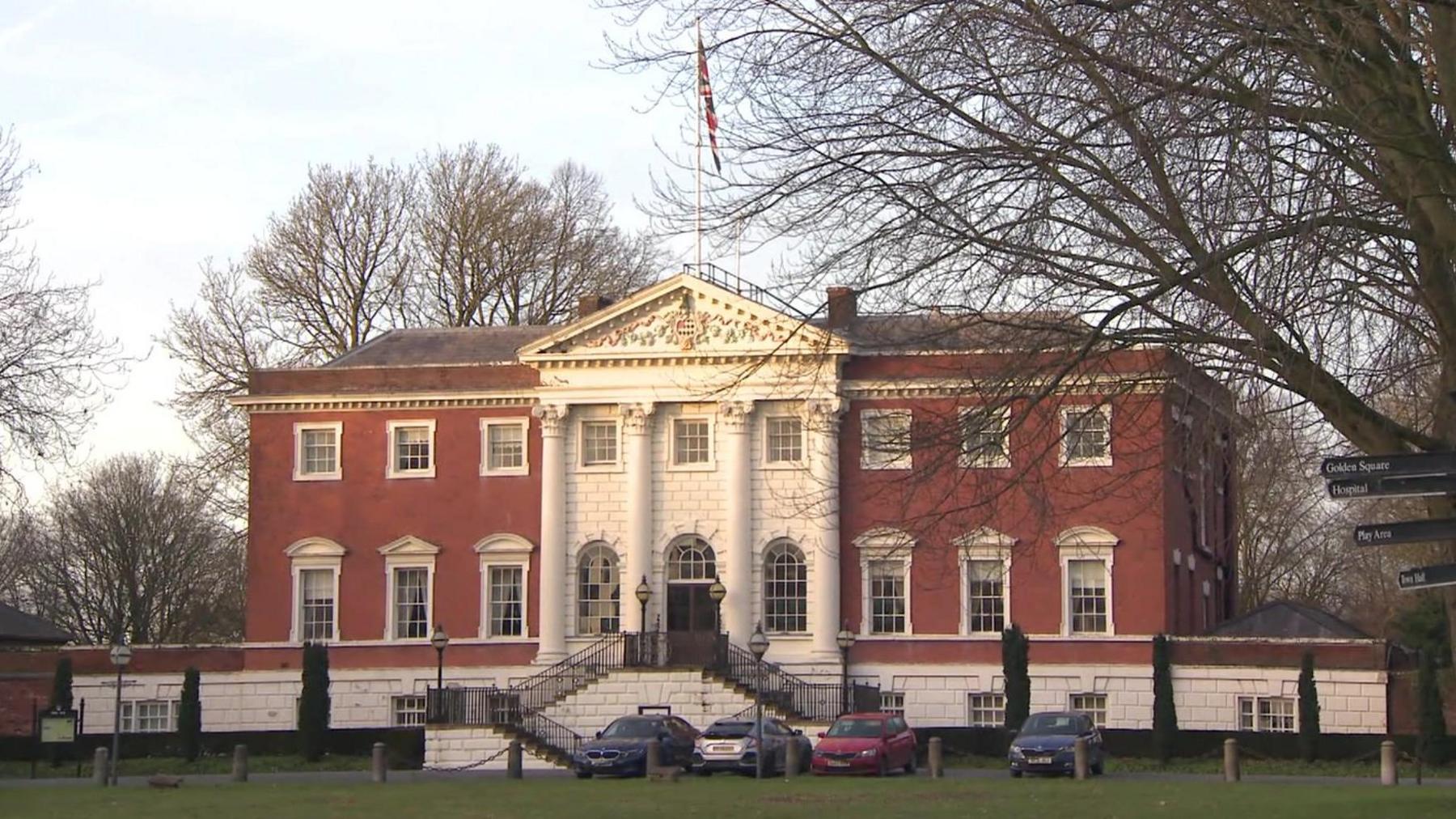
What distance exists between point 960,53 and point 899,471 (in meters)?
33.0

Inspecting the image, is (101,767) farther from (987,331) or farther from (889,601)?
(987,331)

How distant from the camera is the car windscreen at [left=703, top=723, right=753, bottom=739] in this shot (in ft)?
138

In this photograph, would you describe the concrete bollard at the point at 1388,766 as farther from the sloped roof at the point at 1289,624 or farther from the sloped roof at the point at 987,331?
the sloped roof at the point at 987,331

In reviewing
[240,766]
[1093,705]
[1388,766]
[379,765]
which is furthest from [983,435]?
[1093,705]

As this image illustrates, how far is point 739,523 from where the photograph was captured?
52781mm

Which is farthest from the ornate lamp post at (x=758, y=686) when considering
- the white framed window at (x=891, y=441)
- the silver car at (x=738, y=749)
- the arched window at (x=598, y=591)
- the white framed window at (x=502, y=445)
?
the white framed window at (x=891, y=441)

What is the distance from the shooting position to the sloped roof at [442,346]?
5716 cm

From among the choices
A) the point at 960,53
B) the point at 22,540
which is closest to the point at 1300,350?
the point at 960,53

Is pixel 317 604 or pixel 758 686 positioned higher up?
pixel 317 604

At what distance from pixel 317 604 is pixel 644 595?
917 centimetres

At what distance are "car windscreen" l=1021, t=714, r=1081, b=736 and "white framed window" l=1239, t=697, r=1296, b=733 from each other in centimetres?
871

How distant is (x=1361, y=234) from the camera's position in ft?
54.6

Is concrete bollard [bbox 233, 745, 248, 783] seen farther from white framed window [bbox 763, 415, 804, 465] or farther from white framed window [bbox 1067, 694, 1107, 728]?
white framed window [bbox 1067, 694, 1107, 728]

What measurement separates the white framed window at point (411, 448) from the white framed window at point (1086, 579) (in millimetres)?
16423
